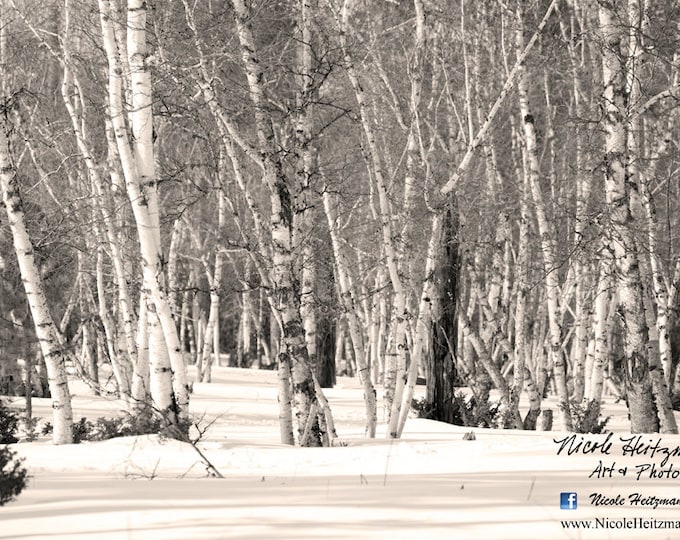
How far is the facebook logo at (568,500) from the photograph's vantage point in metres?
5.48

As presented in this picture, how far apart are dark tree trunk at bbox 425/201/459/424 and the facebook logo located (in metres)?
8.79

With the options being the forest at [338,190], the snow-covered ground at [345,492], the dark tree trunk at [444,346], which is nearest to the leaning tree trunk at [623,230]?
the forest at [338,190]

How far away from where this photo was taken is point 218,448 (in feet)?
33.8

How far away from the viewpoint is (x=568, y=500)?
18.5 feet

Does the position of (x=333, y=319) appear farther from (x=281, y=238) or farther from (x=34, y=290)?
(x=34, y=290)

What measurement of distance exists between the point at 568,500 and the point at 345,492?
131 cm

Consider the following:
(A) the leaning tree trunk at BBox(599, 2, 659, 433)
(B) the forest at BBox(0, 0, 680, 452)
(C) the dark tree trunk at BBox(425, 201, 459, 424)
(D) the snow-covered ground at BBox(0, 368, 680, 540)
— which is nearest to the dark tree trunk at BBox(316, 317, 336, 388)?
(B) the forest at BBox(0, 0, 680, 452)

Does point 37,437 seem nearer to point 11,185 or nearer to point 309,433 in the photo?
point 11,185

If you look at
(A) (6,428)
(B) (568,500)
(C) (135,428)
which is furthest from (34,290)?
(B) (568,500)

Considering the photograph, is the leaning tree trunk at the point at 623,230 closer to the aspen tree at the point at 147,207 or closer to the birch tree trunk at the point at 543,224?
the birch tree trunk at the point at 543,224

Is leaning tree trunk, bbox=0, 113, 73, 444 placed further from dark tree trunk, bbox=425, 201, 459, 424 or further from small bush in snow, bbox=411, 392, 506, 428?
small bush in snow, bbox=411, 392, 506, 428

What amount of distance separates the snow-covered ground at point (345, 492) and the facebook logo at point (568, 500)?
48 millimetres

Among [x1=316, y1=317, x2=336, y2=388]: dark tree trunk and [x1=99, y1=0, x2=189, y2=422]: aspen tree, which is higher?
[x1=99, y1=0, x2=189, y2=422]: aspen tree

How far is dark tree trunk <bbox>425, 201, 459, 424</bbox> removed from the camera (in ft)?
48.5
